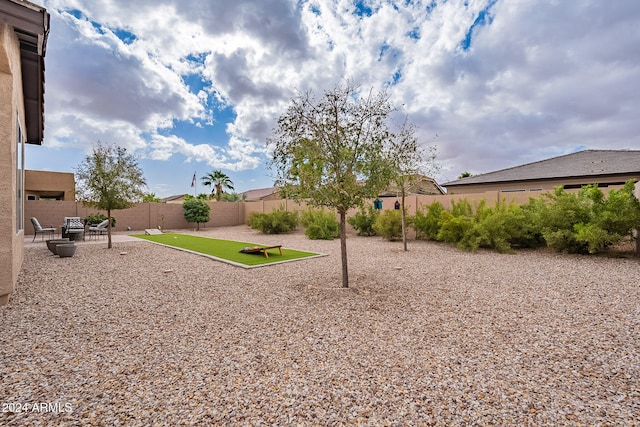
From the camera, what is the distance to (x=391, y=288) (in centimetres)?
510

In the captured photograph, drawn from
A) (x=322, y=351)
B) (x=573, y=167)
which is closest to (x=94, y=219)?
(x=322, y=351)

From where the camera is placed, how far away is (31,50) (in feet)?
16.3

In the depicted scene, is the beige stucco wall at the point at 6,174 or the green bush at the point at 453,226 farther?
the green bush at the point at 453,226

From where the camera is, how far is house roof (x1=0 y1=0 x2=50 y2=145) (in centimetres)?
354

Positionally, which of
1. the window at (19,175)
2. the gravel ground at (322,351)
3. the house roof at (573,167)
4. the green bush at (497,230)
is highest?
the house roof at (573,167)

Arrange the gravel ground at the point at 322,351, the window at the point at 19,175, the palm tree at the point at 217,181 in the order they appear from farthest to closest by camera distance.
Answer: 1. the palm tree at the point at 217,181
2. the window at the point at 19,175
3. the gravel ground at the point at 322,351

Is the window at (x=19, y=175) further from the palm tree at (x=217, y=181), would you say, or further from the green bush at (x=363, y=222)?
the palm tree at (x=217, y=181)

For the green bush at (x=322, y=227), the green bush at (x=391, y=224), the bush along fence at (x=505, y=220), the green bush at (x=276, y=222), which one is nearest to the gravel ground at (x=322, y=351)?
the bush along fence at (x=505, y=220)

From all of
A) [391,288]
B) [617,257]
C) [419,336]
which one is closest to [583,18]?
[617,257]

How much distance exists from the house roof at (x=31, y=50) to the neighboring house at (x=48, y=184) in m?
17.0

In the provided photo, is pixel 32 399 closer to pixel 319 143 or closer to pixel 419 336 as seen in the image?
pixel 419 336

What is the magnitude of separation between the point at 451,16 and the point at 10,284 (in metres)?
11.7

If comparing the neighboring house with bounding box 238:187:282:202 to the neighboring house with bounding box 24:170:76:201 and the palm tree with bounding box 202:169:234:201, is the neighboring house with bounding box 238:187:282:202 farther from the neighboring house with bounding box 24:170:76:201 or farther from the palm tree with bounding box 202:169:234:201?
the neighboring house with bounding box 24:170:76:201

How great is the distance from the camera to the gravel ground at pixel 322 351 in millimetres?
1984
